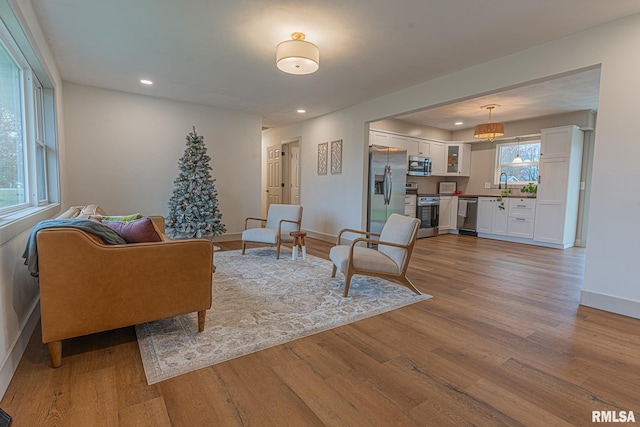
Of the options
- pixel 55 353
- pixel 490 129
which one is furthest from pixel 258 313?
pixel 490 129

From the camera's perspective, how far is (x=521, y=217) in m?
6.20

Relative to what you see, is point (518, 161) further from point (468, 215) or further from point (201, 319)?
point (201, 319)

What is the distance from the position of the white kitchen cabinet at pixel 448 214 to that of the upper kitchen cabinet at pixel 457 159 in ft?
2.29

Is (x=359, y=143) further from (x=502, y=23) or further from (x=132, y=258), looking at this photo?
(x=132, y=258)

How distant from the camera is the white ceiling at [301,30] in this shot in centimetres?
251

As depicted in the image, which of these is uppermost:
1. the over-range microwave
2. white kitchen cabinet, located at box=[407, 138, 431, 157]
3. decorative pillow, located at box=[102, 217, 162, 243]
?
white kitchen cabinet, located at box=[407, 138, 431, 157]

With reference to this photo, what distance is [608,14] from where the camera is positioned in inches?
100

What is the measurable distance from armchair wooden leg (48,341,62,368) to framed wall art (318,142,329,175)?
16.6 ft

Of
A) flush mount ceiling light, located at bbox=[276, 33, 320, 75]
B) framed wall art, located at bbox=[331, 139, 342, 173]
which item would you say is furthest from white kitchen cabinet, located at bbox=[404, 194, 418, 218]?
flush mount ceiling light, located at bbox=[276, 33, 320, 75]

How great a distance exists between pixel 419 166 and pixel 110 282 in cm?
635

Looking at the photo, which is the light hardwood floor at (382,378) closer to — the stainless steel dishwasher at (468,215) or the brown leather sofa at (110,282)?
the brown leather sofa at (110,282)

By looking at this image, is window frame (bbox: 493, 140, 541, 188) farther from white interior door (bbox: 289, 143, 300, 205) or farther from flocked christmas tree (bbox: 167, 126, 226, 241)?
flocked christmas tree (bbox: 167, 126, 226, 241)

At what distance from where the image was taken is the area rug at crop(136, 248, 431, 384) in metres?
1.96

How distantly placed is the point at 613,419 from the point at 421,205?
5458mm
